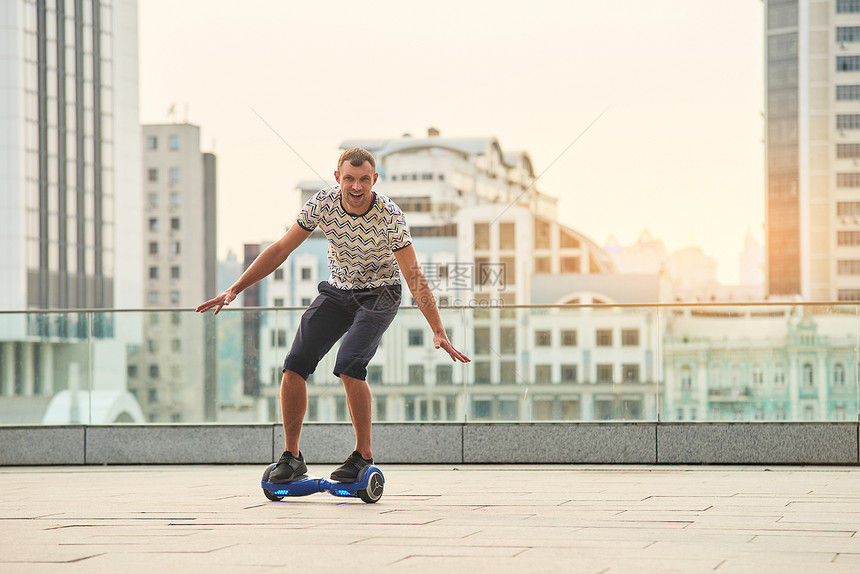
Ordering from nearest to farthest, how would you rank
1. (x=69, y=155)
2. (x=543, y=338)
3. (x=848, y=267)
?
(x=543, y=338) → (x=69, y=155) → (x=848, y=267)

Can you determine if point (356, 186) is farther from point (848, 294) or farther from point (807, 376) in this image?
point (848, 294)

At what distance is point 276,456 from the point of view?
300 inches

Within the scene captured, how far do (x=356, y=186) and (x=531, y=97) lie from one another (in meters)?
149

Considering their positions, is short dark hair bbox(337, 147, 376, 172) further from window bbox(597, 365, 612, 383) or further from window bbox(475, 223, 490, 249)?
window bbox(475, 223, 490, 249)

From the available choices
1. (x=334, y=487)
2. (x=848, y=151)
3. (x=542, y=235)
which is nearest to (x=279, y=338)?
(x=334, y=487)

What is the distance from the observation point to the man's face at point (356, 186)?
483 cm

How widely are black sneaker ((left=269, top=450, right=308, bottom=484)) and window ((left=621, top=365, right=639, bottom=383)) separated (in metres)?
3.34

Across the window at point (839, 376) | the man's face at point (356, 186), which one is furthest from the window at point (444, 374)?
the man's face at point (356, 186)

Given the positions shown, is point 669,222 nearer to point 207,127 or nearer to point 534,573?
point 207,127

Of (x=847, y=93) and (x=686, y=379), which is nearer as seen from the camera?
A: (x=686, y=379)

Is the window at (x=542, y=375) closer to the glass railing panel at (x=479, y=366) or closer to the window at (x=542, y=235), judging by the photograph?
the glass railing panel at (x=479, y=366)

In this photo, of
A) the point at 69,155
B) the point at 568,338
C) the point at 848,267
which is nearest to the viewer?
the point at 568,338

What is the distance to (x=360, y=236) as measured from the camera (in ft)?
16.1

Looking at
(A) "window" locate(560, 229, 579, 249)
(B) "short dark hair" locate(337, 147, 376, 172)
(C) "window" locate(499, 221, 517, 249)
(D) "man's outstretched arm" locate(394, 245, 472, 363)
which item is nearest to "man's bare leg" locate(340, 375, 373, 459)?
(D) "man's outstretched arm" locate(394, 245, 472, 363)
